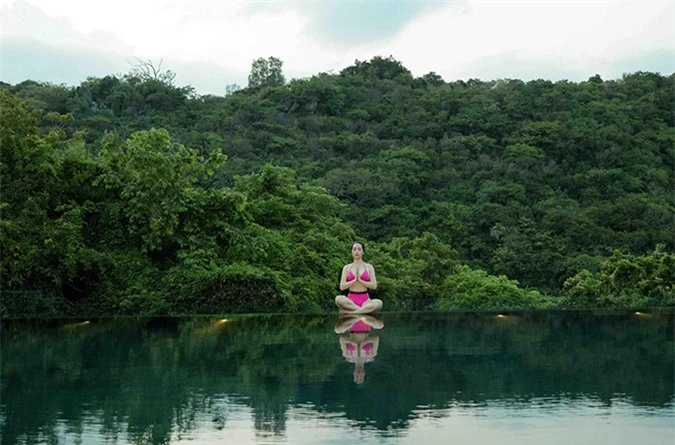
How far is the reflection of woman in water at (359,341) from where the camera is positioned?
779 cm

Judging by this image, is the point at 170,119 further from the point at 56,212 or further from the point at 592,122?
the point at 56,212

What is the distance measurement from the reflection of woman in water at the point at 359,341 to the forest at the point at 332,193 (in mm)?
2639

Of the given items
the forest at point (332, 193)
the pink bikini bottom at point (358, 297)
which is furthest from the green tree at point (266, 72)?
the pink bikini bottom at point (358, 297)

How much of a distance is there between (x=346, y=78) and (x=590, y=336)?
4409 centimetres

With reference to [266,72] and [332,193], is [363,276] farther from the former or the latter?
[266,72]

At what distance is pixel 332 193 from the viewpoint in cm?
3459

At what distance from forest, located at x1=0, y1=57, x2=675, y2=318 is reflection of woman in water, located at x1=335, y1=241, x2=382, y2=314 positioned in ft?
6.60

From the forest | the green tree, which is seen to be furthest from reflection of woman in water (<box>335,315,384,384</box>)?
the green tree

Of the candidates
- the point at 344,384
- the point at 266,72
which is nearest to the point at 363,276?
the point at 344,384

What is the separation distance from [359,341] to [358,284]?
Result: 7.13 ft

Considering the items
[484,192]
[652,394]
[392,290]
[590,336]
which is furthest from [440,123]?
[652,394]

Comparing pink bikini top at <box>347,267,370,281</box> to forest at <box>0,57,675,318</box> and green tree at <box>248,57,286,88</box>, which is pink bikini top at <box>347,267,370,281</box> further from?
green tree at <box>248,57,286,88</box>

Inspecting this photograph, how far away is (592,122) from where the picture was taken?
1692 inches

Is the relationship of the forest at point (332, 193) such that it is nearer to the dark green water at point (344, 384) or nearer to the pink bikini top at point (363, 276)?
the pink bikini top at point (363, 276)
